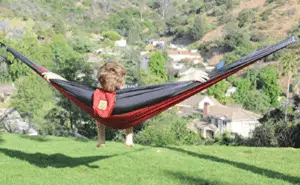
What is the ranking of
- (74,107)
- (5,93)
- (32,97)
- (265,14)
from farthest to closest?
(265,14) → (5,93) → (32,97) → (74,107)

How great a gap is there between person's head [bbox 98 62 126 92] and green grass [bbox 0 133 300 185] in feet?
4.35

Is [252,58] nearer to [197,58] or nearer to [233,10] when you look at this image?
[197,58]

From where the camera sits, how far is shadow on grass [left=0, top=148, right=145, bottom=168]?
5602 millimetres

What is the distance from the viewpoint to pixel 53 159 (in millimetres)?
5926

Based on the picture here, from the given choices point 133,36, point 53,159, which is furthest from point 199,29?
point 53,159

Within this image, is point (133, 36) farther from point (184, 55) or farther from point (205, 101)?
point (205, 101)

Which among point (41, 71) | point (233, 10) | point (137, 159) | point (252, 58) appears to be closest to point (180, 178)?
point (137, 159)

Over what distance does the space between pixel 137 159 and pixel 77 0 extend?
102369 mm

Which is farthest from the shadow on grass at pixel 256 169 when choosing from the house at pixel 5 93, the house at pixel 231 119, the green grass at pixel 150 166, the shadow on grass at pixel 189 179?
the house at pixel 5 93

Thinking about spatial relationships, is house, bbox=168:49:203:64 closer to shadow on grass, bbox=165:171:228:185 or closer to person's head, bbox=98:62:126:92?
shadow on grass, bbox=165:171:228:185

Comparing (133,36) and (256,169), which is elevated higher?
(133,36)

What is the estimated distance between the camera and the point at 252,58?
13.9 feet

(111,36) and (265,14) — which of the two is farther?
(265,14)

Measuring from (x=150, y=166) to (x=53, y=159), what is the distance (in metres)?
1.41
